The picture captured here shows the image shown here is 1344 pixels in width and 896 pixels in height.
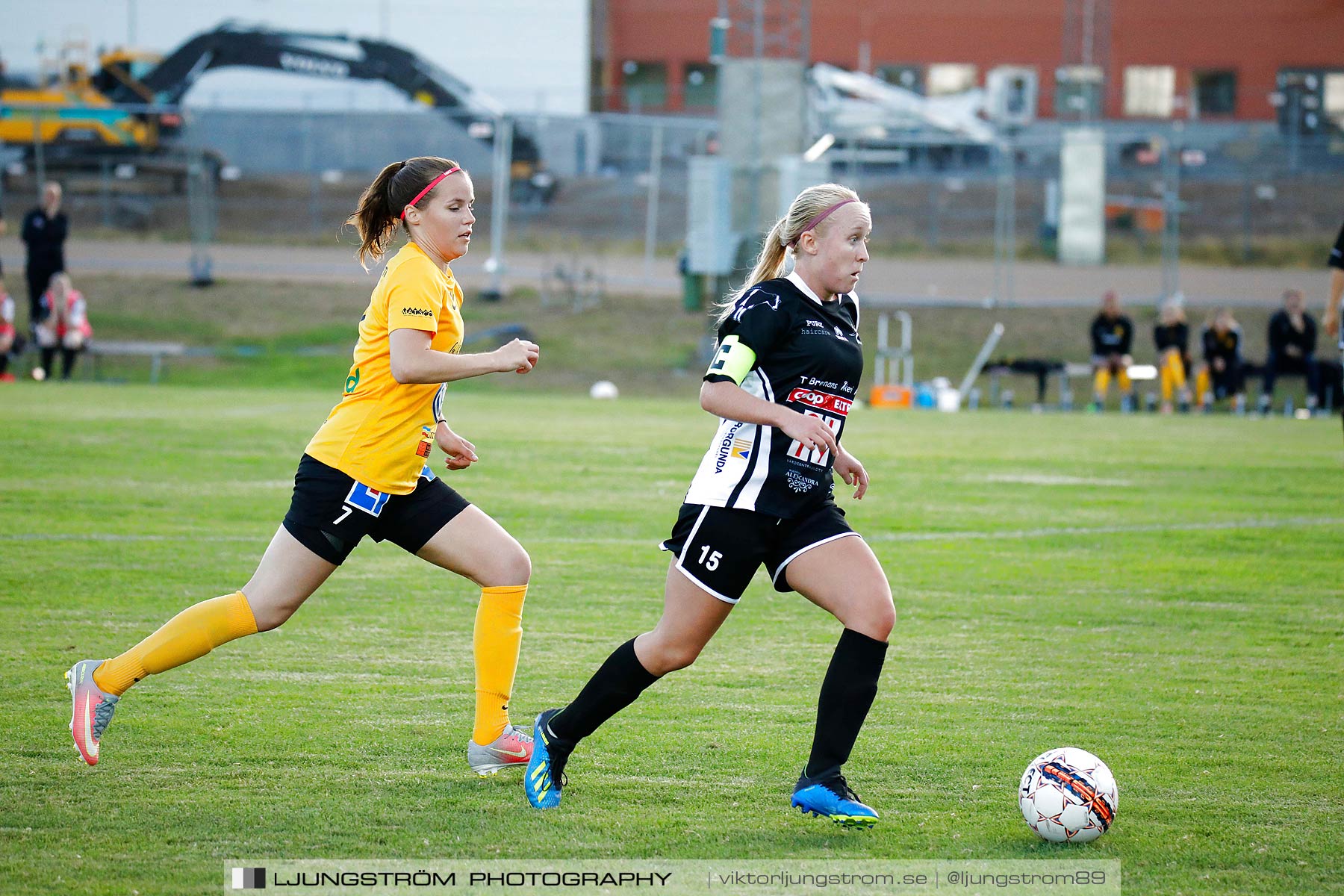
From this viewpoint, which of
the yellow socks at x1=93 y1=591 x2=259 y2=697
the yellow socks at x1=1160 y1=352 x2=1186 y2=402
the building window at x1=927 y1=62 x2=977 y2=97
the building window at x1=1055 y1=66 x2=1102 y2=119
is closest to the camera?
the yellow socks at x1=93 y1=591 x2=259 y2=697

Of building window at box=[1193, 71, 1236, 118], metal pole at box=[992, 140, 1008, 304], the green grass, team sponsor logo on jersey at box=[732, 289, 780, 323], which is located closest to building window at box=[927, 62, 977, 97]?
building window at box=[1193, 71, 1236, 118]

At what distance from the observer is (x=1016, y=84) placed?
36.8 meters

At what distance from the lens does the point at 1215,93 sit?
38.3 meters

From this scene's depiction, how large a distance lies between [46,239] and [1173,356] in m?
16.9

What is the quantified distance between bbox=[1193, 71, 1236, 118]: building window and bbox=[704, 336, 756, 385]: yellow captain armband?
1410 inches

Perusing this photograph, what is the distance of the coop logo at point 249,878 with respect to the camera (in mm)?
3645

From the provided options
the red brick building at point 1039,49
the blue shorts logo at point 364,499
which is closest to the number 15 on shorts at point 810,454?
the blue shorts logo at point 364,499

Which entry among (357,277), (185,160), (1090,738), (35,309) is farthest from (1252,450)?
(185,160)

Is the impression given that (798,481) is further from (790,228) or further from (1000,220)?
(1000,220)

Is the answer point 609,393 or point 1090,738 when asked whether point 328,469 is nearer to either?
point 1090,738

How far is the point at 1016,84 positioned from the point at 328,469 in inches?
1386

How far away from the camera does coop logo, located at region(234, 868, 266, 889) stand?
3.64 m

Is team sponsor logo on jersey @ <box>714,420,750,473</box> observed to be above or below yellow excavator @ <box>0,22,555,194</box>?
below

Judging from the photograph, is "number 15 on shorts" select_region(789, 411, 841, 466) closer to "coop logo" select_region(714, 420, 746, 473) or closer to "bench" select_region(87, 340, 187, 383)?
"coop logo" select_region(714, 420, 746, 473)
